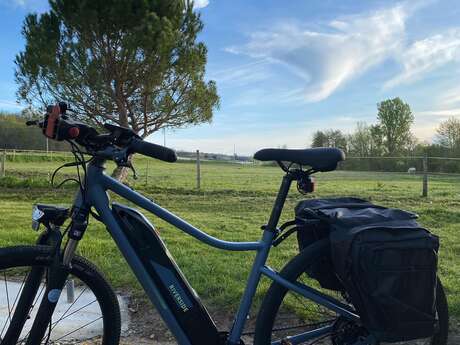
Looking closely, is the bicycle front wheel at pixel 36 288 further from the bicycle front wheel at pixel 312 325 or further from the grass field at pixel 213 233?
the grass field at pixel 213 233

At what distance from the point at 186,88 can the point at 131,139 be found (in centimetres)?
1360

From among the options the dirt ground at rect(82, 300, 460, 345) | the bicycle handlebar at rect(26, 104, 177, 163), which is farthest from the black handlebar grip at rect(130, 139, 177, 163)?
the dirt ground at rect(82, 300, 460, 345)

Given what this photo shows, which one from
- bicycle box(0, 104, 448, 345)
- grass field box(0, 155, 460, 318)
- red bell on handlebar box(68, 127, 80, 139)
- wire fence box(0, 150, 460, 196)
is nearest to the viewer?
red bell on handlebar box(68, 127, 80, 139)

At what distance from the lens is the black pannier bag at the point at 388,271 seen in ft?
6.35

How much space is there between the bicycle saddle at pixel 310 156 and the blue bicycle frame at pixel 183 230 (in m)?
0.09

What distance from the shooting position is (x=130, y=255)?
6.92 feet

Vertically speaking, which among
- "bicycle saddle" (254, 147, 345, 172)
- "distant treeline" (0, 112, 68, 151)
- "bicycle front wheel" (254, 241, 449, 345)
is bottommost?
"bicycle front wheel" (254, 241, 449, 345)

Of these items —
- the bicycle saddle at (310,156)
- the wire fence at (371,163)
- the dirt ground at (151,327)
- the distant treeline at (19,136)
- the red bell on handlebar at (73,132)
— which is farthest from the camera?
the distant treeline at (19,136)

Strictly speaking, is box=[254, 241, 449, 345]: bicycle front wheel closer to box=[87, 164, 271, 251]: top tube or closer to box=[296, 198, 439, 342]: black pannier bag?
box=[296, 198, 439, 342]: black pannier bag

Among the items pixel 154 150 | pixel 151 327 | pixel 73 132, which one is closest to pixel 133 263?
pixel 154 150

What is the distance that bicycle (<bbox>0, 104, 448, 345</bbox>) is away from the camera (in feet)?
6.60

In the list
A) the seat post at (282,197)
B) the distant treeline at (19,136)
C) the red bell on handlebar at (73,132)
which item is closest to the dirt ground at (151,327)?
the seat post at (282,197)

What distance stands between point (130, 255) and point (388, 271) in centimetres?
113

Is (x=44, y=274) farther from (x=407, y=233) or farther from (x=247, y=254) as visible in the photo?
(x=247, y=254)
